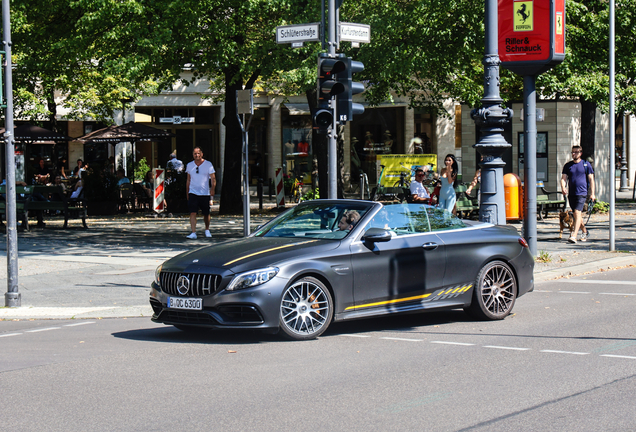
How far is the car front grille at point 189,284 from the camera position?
25.7ft

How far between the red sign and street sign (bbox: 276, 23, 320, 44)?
3.48m

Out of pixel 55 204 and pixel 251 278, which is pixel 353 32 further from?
pixel 55 204

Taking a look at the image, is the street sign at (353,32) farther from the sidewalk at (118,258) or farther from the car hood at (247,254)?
the car hood at (247,254)

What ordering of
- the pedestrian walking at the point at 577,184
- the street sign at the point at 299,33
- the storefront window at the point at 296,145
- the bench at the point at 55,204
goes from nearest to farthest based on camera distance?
the street sign at the point at 299,33 → the pedestrian walking at the point at 577,184 → the bench at the point at 55,204 → the storefront window at the point at 296,145

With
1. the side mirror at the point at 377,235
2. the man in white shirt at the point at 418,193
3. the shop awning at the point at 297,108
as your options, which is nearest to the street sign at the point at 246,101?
the side mirror at the point at 377,235

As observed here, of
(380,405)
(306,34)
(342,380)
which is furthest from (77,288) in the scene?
(380,405)

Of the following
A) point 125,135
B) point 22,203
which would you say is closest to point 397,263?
point 22,203

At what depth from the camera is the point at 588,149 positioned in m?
25.7

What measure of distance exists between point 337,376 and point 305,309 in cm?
146

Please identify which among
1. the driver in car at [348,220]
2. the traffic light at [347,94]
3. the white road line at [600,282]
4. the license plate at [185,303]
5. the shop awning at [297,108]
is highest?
the shop awning at [297,108]

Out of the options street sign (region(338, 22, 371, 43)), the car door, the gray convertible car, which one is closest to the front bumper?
the gray convertible car

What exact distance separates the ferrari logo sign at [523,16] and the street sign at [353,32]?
117 inches

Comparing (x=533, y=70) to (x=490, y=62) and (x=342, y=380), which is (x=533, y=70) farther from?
(x=342, y=380)

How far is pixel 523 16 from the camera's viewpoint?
14.3m
